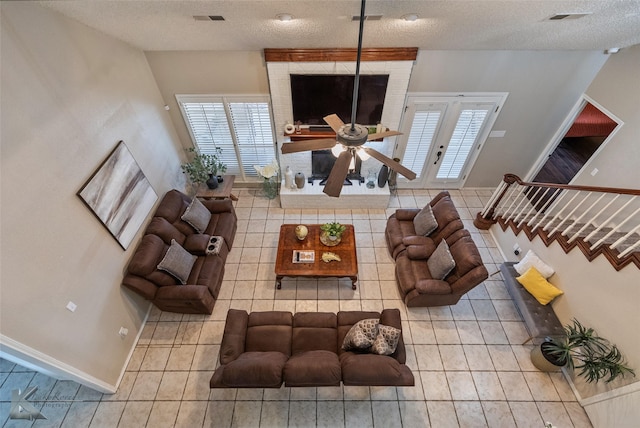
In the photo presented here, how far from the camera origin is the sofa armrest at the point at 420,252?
14.1ft

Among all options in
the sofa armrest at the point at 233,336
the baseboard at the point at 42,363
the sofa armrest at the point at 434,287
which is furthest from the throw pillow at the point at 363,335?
the baseboard at the point at 42,363

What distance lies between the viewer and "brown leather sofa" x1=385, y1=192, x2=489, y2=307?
371 centimetres

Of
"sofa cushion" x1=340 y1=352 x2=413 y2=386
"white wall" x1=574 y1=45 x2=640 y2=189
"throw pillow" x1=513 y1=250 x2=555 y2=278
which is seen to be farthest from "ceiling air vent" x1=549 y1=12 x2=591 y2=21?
"sofa cushion" x1=340 y1=352 x2=413 y2=386

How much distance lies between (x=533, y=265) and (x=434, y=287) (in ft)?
4.95

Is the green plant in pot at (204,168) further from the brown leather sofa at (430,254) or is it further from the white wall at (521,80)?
the white wall at (521,80)

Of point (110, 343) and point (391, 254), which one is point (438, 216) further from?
point (110, 343)

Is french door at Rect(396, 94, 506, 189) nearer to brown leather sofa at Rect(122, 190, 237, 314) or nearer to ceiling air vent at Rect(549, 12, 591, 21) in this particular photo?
ceiling air vent at Rect(549, 12, 591, 21)

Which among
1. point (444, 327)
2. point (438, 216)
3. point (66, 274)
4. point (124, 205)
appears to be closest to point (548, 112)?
point (438, 216)

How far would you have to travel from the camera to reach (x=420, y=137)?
5.29 meters

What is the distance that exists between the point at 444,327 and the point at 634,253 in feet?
7.11

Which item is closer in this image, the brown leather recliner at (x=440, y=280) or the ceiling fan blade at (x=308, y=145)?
the ceiling fan blade at (x=308, y=145)

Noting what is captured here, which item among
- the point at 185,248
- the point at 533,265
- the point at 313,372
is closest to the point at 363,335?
the point at 313,372

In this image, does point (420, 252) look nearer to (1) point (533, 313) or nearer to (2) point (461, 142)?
(1) point (533, 313)

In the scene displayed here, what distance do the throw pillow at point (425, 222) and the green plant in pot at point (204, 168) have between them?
366 cm
